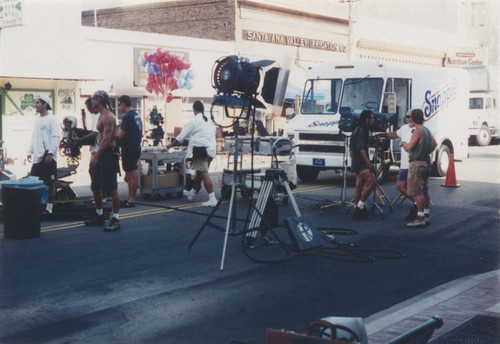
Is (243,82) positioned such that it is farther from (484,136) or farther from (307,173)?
(484,136)

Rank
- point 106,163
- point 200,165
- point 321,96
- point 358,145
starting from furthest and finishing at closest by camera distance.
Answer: point 321,96, point 200,165, point 358,145, point 106,163

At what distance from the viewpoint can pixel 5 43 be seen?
2095 centimetres

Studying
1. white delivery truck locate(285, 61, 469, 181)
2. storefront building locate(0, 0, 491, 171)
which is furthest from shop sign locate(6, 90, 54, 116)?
white delivery truck locate(285, 61, 469, 181)

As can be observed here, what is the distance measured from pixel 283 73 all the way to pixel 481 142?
27.7 meters

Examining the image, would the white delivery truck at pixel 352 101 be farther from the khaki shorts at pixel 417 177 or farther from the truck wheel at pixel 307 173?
the khaki shorts at pixel 417 177

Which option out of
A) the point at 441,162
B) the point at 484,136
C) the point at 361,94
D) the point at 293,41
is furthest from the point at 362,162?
the point at 484,136

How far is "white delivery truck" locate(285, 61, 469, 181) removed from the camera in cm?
1590

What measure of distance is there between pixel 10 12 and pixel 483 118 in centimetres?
2517

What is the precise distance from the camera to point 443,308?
5.89 meters

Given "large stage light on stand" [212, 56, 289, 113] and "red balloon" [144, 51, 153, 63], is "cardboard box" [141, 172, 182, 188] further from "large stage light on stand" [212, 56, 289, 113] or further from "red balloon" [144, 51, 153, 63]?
"red balloon" [144, 51, 153, 63]

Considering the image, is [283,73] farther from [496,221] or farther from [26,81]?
[26,81]

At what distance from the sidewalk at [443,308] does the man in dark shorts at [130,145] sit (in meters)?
6.81

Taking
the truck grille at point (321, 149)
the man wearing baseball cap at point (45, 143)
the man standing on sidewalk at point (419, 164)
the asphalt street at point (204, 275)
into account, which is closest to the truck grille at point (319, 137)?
the truck grille at point (321, 149)

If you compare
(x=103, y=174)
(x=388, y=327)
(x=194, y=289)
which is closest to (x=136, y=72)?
(x=103, y=174)
